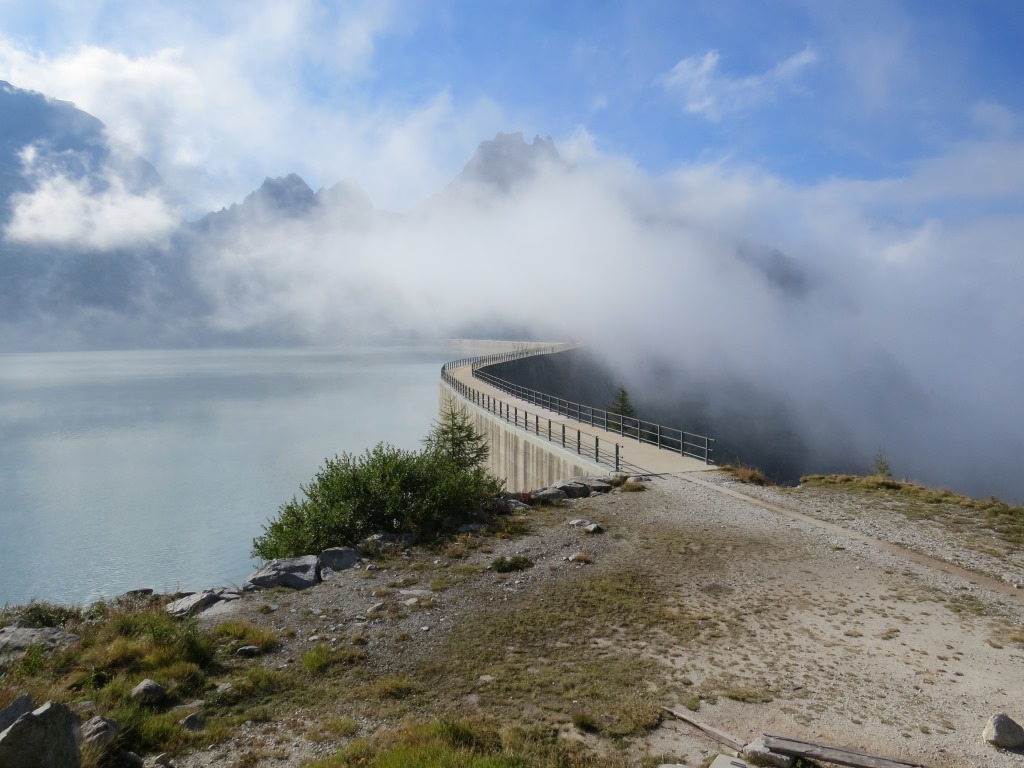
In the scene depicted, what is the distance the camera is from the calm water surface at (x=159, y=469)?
30.6 m

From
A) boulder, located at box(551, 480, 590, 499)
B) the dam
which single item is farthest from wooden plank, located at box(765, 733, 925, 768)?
the dam

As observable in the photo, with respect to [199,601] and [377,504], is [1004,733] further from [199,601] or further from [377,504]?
[377,504]

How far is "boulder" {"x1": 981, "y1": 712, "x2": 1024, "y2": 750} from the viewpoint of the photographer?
5.68 m

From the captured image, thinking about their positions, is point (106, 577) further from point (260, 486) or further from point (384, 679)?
point (384, 679)

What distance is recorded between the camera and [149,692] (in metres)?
6.77

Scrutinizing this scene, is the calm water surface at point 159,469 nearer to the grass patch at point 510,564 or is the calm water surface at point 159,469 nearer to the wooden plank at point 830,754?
the grass patch at point 510,564

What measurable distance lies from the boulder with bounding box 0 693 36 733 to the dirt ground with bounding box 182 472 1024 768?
4.78 ft

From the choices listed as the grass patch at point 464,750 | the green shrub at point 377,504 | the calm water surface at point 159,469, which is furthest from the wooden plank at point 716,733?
the calm water surface at point 159,469

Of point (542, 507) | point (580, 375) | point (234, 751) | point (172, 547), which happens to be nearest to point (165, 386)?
point (580, 375)

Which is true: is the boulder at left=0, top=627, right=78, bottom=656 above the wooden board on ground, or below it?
below

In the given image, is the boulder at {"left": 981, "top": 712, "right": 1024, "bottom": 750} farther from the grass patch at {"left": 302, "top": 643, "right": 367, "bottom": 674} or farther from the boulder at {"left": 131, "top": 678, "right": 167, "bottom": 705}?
the boulder at {"left": 131, "top": 678, "right": 167, "bottom": 705}

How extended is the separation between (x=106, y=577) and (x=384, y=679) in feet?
93.4

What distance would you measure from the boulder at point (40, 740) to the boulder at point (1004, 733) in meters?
7.78

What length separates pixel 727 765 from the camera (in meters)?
5.39
